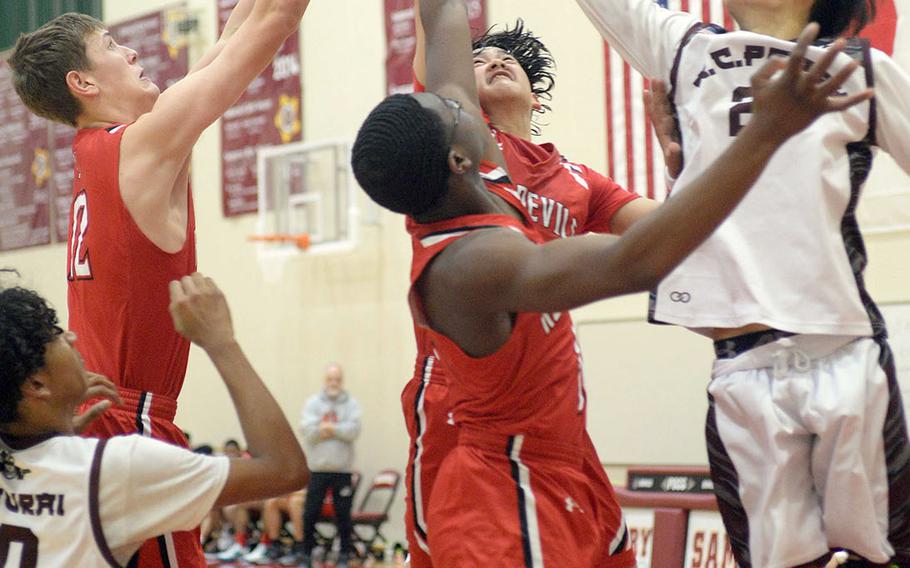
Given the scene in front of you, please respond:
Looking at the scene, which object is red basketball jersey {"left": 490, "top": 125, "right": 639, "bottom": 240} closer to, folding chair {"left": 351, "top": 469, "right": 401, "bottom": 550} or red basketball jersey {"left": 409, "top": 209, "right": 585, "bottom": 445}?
red basketball jersey {"left": 409, "top": 209, "right": 585, "bottom": 445}

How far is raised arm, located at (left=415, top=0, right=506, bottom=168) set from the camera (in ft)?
9.45

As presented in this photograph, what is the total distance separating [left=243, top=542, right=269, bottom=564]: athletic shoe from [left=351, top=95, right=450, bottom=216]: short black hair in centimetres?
935

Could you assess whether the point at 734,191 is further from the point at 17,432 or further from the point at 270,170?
the point at 270,170

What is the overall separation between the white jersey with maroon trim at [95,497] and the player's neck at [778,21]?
169 cm

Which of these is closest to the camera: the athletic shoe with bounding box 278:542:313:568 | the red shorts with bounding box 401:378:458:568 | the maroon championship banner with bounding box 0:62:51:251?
the red shorts with bounding box 401:378:458:568

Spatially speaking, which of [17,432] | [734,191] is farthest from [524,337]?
[17,432]

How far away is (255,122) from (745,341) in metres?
10.8

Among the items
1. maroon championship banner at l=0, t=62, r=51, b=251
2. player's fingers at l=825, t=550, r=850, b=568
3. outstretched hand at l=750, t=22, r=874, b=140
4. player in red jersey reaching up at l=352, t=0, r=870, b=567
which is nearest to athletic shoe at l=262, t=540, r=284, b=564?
maroon championship banner at l=0, t=62, r=51, b=251

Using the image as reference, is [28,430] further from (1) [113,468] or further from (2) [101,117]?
(2) [101,117]

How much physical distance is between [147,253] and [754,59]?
173cm

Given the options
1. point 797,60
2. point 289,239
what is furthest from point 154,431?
point 289,239

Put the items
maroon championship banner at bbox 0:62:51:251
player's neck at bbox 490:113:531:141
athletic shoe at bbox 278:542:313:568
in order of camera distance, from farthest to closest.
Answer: maroon championship banner at bbox 0:62:51:251, athletic shoe at bbox 278:542:313:568, player's neck at bbox 490:113:531:141

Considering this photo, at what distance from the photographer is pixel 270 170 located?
41.1ft

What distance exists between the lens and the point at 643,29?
3133 millimetres
